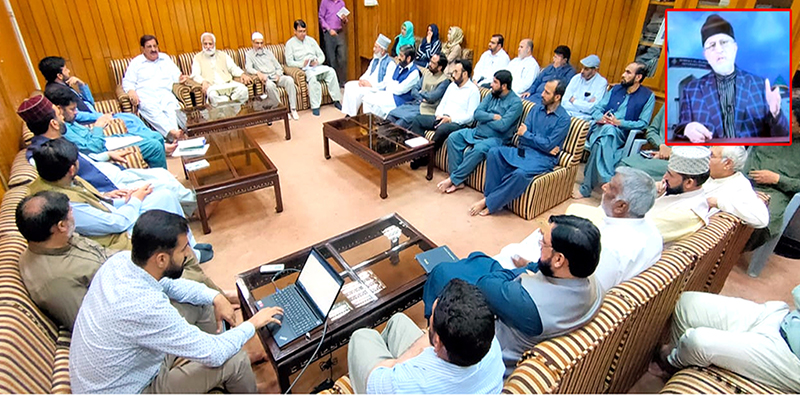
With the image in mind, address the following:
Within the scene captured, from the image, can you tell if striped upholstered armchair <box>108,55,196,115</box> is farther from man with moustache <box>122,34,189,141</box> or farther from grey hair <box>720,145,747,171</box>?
grey hair <box>720,145,747,171</box>

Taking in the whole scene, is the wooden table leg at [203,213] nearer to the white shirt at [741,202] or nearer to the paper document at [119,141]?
the paper document at [119,141]

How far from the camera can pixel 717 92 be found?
1.62 m

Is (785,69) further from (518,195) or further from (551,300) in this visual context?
(518,195)

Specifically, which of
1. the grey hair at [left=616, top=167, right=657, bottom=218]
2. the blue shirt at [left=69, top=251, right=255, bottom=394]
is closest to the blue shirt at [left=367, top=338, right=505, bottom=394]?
the blue shirt at [left=69, top=251, right=255, bottom=394]

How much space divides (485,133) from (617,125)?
47.0 inches

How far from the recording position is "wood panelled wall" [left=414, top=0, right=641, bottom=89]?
4.55 metres

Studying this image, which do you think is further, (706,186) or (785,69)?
(706,186)

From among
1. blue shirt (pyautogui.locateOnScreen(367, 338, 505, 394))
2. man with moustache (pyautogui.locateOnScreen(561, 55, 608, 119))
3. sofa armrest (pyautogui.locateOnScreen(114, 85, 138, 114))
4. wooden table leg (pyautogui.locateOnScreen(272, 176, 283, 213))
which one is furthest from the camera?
sofa armrest (pyautogui.locateOnScreen(114, 85, 138, 114))

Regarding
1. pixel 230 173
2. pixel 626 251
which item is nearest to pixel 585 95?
pixel 626 251

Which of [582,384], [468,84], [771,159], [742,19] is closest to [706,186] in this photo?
[771,159]

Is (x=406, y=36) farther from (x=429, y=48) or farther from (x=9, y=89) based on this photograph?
(x=9, y=89)

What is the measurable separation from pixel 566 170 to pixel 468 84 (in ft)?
4.02

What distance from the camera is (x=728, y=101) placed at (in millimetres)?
1614

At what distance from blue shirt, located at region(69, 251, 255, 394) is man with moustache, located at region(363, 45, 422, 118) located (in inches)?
141
